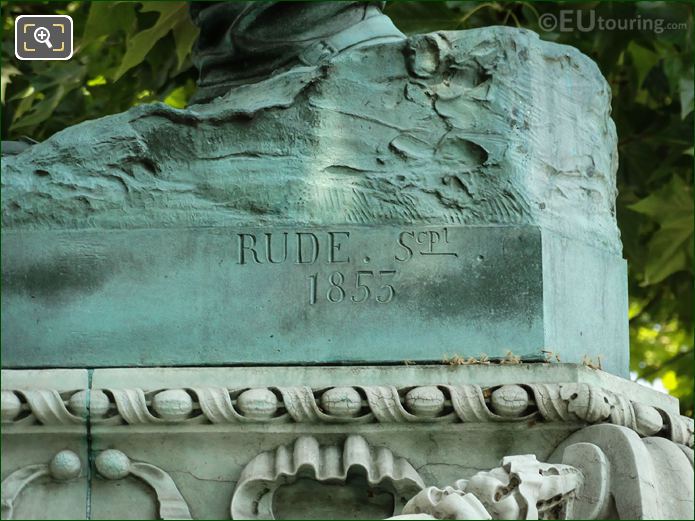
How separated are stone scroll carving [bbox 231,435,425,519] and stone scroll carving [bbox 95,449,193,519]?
0.58ft

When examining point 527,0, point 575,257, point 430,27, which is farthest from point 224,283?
point 527,0

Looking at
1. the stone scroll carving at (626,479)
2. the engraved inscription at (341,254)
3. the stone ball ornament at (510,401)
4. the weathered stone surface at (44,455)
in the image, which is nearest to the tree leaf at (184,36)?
the engraved inscription at (341,254)

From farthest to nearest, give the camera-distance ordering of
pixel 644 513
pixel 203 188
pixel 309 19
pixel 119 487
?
1. pixel 309 19
2. pixel 203 188
3. pixel 119 487
4. pixel 644 513

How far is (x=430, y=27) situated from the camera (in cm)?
905

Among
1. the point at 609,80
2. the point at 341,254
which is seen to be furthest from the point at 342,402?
the point at 609,80

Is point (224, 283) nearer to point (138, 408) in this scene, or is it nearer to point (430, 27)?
point (138, 408)

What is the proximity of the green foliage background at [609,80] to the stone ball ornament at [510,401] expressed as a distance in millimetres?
3618

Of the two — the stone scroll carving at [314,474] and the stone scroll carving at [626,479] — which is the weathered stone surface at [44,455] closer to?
the stone scroll carving at [314,474]

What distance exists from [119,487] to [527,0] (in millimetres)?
4705

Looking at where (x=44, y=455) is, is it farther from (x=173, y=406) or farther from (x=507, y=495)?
(x=507, y=495)

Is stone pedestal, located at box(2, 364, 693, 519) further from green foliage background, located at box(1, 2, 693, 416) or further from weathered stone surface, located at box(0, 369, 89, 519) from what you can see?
green foliage background, located at box(1, 2, 693, 416)

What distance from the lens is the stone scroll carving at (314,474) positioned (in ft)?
18.2

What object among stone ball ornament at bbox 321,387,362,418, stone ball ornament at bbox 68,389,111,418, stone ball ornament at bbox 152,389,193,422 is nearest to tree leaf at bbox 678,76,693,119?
stone ball ornament at bbox 321,387,362,418

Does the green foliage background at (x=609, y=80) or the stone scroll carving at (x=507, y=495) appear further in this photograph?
the green foliage background at (x=609, y=80)
